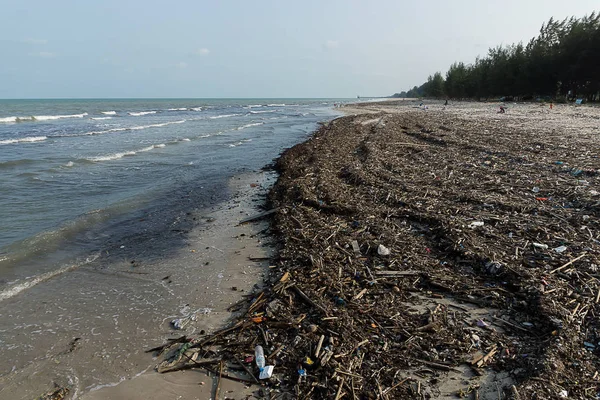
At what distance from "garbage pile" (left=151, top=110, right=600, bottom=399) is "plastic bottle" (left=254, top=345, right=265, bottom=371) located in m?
0.01

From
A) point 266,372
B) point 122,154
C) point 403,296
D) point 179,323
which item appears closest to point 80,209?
point 179,323

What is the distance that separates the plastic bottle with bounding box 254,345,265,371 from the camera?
143 inches

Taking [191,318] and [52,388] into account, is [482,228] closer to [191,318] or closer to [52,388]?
[191,318]

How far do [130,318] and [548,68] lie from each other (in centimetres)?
6534

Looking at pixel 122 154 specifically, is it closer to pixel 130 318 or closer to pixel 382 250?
pixel 130 318

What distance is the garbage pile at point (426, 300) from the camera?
333 cm

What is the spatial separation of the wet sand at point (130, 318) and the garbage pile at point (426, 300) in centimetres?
32

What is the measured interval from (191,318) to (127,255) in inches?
120

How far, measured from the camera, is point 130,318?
4.77 meters

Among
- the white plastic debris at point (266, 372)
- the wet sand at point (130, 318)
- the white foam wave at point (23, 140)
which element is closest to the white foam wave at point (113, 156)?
the white foam wave at point (23, 140)

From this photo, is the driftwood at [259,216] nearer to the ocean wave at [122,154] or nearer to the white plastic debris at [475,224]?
the white plastic debris at [475,224]

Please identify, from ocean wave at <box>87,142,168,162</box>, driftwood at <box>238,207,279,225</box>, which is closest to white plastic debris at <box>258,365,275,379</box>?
driftwood at <box>238,207,279,225</box>

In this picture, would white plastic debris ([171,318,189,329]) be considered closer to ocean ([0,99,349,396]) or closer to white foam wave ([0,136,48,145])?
ocean ([0,99,349,396])

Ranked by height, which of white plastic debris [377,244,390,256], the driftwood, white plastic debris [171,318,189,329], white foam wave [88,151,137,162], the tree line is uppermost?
the tree line
